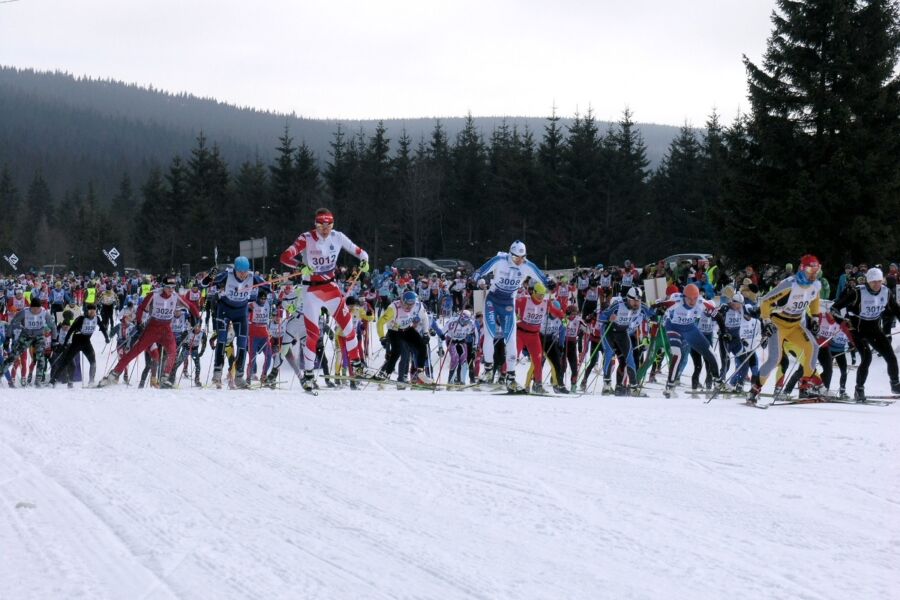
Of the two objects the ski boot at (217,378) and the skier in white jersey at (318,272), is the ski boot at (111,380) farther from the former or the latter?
the skier in white jersey at (318,272)

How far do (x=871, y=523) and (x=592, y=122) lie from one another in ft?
180

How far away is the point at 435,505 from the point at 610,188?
5349 centimetres

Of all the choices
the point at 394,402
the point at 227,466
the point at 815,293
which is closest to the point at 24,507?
the point at 227,466

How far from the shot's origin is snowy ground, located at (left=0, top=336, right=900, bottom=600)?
169 inches

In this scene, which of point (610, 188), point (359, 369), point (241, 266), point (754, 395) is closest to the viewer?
point (754, 395)

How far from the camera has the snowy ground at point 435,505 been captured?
4.29 metres

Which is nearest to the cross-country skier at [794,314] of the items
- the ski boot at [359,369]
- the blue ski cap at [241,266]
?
the ski boot at [359,369]

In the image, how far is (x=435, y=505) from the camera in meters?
5.56

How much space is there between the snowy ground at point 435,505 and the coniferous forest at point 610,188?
2000 centimetres

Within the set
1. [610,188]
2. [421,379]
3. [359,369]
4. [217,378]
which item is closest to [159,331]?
[217,378]

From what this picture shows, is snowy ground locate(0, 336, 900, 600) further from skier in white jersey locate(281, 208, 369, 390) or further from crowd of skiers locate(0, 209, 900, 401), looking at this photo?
crowd of skiers locate(0, 209, 900, 401)

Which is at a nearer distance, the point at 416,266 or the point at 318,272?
the point at 318,272

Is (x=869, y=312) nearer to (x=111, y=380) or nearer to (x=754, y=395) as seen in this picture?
(x=754, y=395)

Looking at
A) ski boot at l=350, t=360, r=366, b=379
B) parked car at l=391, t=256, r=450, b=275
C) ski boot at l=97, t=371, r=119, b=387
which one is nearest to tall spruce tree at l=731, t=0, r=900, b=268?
ski boot at l=350, t=360, r=366, b=379
